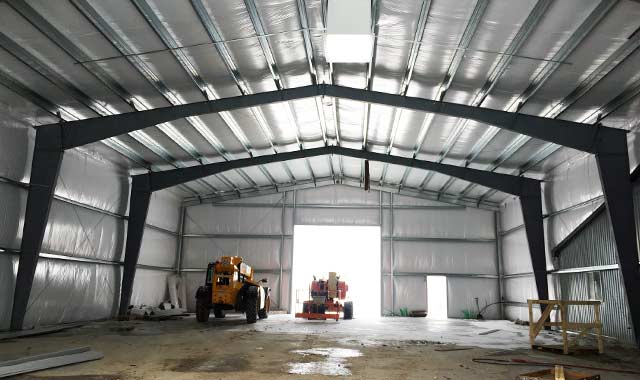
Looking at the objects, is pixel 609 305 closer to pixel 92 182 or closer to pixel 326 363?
pixel 326 363

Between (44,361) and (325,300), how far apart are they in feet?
47.4

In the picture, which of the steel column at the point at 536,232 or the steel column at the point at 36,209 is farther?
the steel column at the point at 536,232

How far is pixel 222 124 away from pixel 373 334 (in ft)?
31.9

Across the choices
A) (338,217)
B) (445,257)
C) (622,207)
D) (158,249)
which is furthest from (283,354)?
(445,257)

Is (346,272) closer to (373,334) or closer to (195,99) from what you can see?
(373,334)

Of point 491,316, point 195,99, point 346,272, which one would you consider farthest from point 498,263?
point 195,99

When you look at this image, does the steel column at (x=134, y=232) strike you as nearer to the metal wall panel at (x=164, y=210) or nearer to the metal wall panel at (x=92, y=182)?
the metal wall panel at (x=92, y=182)

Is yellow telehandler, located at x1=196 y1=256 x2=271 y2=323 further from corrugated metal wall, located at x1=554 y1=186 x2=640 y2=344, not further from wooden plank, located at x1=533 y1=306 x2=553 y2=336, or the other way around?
corrugated metal wall, located at x1=554 y1=186 x2=640 y2=344

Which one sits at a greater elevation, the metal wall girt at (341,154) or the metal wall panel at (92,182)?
the metal wall girt at (341,154)

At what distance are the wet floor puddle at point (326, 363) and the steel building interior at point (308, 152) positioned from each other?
86 mm

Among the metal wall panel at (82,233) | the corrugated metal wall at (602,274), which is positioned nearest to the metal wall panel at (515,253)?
the corrugated metal wall at (602,274)

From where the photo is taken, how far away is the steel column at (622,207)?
39.5 ft

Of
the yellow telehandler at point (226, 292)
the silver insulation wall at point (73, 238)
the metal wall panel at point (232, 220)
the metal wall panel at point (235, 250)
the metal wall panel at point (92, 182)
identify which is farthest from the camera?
the metal wall panel at point (232, 220)

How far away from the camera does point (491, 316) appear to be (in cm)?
2525
